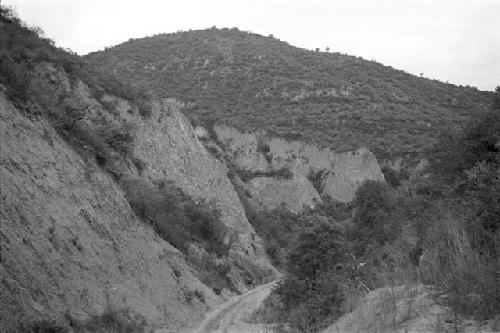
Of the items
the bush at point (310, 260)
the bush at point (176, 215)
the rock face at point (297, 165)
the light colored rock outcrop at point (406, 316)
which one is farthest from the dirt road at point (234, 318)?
the rock face at point (297, 165)

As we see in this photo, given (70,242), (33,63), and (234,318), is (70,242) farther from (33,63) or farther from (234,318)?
(33,63)

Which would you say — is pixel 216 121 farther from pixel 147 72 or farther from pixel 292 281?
pixel 292 281

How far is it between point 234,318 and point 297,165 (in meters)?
47.1

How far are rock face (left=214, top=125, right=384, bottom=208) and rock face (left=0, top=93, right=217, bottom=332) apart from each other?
128ft

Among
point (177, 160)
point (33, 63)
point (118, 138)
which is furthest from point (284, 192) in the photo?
point (33, 63)

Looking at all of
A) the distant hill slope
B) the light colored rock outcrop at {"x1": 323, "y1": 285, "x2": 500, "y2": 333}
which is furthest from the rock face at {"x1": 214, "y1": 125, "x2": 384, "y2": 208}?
the light colored rock outcrop at {"x1": 323, "y1": 285, "x2": 500, "y2": 333}

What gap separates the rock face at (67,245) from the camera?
1183 cm

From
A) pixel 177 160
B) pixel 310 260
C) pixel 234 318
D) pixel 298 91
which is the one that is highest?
pixel 298 91

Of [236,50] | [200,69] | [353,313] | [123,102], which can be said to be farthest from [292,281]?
[236,50]

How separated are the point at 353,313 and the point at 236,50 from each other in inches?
3300

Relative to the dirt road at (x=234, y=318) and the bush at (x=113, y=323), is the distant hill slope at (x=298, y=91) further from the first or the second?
the bush at (x=113, y=323)

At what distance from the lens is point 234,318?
19.0 meters

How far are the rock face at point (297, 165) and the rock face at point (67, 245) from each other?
38.9 m

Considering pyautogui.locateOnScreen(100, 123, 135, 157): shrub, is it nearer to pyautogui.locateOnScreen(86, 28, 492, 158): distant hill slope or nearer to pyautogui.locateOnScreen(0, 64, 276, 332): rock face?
pyautogui.locateOnScreen(0, 64, 276, 332): rock face
